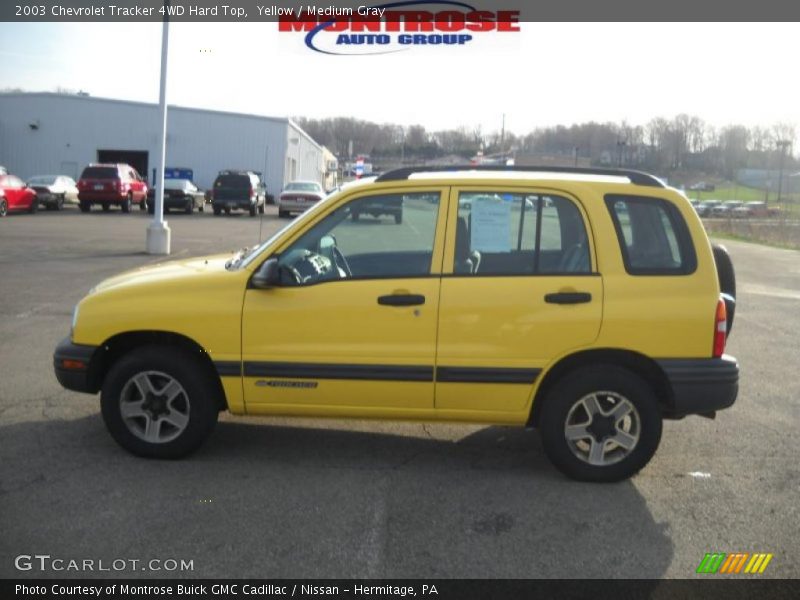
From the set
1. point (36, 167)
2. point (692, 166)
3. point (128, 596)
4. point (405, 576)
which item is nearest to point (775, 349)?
point (692, 166)

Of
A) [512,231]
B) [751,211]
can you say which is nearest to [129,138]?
[751,211]

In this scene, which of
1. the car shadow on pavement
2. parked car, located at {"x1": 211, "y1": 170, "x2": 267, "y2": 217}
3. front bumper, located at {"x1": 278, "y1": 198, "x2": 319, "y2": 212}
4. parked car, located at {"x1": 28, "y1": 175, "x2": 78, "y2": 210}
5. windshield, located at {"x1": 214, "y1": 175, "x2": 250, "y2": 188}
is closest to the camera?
the car shadow on pavement

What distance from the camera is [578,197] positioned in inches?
212

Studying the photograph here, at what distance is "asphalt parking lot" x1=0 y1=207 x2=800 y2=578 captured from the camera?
4.24 m

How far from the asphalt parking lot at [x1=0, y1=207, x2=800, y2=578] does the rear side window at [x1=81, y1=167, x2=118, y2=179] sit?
2980 cm

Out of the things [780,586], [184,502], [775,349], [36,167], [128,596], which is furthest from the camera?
[36,167]

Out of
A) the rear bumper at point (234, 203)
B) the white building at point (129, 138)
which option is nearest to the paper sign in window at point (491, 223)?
the rear bumper at point (234, 203)

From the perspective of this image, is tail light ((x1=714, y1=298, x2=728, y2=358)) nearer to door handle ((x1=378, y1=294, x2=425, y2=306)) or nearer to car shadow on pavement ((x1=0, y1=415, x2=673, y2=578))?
car shadow on pavement ((x1=0, y1=415, x2=673, y2=578))

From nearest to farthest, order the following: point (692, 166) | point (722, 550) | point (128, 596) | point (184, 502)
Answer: point (128, 596) < point (722, 550) < point (184, 502) < point (692, 166)

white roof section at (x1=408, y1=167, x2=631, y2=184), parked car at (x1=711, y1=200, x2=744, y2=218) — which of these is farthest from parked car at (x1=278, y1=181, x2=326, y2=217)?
white roof section at (x1=408, y1=167, x2=631, y2=184)

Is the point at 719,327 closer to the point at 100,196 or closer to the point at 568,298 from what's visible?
the point at 568,298

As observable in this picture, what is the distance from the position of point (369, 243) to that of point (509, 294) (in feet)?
3.26

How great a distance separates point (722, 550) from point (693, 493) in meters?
0.85

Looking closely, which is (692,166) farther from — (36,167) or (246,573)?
(36,167)
